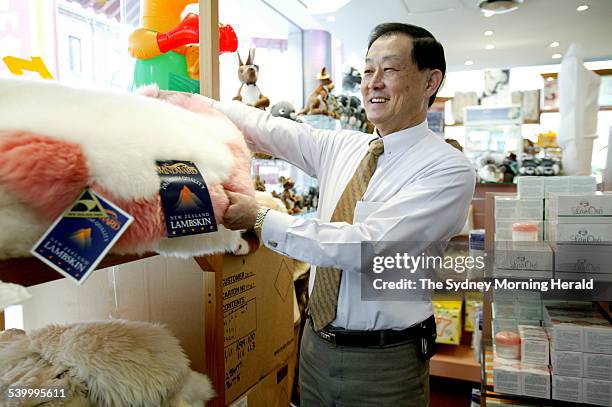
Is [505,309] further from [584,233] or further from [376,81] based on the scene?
[376,81]

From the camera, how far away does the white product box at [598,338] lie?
64.2 inches

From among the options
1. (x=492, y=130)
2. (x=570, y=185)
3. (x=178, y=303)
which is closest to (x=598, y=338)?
(x=570, y=185)

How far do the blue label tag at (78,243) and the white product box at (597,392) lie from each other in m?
1.74

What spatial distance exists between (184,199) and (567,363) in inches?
63.2

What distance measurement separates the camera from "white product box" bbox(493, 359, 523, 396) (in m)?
1.75

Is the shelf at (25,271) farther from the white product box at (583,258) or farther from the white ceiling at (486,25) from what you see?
the white ceiling at (486,25)

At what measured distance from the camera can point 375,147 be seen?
1415 millimetres

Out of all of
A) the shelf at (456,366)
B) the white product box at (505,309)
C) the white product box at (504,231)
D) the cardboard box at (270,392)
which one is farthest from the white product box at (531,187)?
the shelf at (456,366)

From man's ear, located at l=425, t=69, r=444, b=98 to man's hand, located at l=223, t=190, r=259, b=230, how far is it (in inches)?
31.4

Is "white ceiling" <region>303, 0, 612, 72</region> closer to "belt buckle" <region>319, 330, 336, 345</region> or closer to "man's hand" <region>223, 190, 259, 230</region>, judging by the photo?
"belt buckle" <region>319, 330, 336, 345</region>

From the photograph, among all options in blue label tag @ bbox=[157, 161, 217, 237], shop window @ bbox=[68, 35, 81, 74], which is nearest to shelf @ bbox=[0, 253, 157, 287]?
blue label tag @ bbox=[157, 161, 217, 237]

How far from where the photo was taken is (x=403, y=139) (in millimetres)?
1381

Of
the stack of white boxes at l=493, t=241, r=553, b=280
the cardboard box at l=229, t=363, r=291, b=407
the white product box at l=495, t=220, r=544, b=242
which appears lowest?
the cardboard box at l=229, t=363, r=291, b=407

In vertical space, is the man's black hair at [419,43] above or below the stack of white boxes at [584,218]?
above
